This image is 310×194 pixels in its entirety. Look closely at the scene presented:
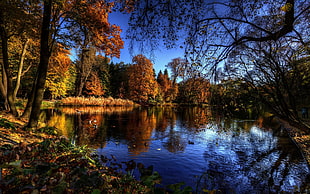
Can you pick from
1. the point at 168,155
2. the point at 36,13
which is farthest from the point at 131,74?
the point at 168,155

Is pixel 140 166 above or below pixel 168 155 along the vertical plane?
above

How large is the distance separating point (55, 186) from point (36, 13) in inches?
363

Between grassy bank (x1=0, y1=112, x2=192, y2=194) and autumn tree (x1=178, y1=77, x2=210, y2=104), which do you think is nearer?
grassy bank (x1=0, y1=112, x2=192, y2=194)

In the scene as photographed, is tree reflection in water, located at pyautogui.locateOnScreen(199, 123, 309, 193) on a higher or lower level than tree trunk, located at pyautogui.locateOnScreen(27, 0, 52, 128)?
lower

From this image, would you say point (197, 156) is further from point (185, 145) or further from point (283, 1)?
point (283, 1)

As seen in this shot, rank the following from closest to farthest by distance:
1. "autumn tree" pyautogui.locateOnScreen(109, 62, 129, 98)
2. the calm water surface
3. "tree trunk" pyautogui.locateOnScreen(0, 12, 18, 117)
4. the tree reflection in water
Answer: the tree reflection in water, the calm water surface, "tree trunk" pyautogui.locateOnScreen(0, 12, 18, 117), "autumn tree" pyautogui.locateOnScreen(109, 62, 129, 98)

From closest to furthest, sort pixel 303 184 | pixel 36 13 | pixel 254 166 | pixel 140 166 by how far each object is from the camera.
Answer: pixel 140 166, pixel 303 184, pixel 254 166, pixel 36 13

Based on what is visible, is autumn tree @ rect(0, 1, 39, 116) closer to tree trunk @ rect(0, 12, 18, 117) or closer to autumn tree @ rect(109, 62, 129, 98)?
tree trunk @ rect(0, 12, 18, 117)

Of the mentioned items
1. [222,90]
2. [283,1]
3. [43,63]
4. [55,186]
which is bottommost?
[55,186]

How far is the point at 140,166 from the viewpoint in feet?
6.31

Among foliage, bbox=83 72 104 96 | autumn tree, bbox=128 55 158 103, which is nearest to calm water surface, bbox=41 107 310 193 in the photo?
foliage, bbox=83 72 104 96

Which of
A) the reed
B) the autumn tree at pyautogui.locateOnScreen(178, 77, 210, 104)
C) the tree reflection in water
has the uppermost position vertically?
the autumn tree at pyautogui.locateOnScreen(178, 77, 210, 104)

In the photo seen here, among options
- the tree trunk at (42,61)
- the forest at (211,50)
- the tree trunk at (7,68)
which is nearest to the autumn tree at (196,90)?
the forest at (211,50)

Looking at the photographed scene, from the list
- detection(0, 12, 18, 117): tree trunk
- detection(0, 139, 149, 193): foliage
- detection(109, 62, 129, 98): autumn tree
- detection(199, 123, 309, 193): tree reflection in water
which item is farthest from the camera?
detection(109, 62, 129, 98): autumn tree
